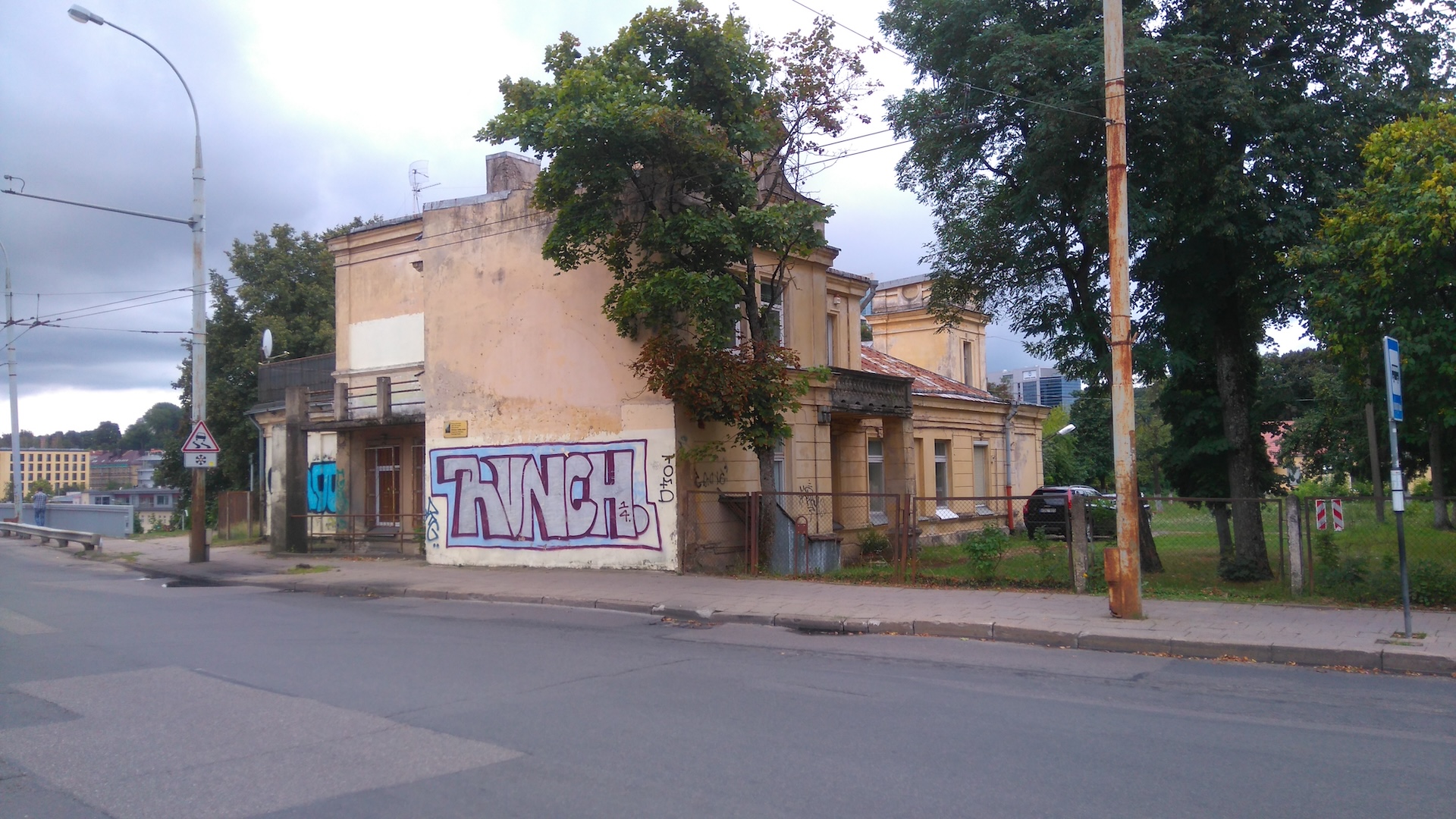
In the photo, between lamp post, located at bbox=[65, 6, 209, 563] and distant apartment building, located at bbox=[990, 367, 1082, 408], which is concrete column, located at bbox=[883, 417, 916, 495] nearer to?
lamp post, located at bbox=[65, 6, 209, 563]

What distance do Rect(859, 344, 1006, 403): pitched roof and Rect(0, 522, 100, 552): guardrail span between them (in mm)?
22675

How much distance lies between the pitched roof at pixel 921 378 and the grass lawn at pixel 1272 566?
7651 millimetres

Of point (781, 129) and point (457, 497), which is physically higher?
point (781, 129)

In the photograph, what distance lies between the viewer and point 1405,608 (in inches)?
386

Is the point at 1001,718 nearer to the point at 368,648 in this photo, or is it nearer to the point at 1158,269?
the point at 368,648

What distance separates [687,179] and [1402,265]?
403 inches

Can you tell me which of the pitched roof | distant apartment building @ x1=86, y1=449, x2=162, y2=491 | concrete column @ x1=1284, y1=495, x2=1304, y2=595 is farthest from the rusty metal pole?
distant apartment building @ x1=86, y1=449, x2=162, y2=491

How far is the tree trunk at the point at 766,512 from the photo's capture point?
683 inches

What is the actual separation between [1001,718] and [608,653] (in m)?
4.48

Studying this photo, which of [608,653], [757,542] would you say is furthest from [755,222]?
[608,653]

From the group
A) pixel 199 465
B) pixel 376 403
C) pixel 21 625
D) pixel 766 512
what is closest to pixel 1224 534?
pixel 766 512

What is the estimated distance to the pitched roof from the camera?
85.9 feet

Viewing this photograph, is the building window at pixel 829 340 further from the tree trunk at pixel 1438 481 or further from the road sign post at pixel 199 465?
the road sign post at pixel 199 465

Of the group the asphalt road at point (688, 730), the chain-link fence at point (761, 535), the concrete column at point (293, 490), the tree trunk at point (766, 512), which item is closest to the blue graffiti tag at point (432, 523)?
the concrete column at point (293, 490)
